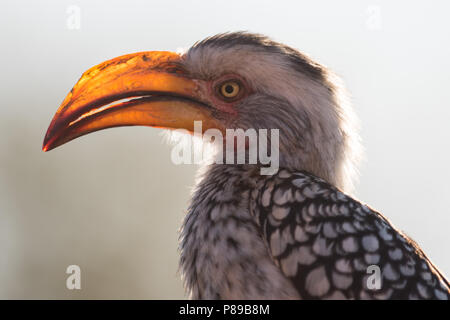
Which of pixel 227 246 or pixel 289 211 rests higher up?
pixel 289 211

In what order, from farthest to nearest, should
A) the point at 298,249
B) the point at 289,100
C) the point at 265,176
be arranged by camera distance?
the point at 289,100 → the point at 265,176 → the point at 298,249

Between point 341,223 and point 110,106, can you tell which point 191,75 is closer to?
point 110,106

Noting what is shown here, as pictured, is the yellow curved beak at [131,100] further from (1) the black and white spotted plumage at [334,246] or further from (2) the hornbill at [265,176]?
(1) the black and white spotted plumage at [334,246]

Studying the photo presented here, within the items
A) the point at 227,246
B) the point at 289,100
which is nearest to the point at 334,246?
the point at 227,246

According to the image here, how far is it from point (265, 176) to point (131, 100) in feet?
2.85

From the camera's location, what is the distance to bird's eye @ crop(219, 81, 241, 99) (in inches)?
124

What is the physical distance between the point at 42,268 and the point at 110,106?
6266 mm

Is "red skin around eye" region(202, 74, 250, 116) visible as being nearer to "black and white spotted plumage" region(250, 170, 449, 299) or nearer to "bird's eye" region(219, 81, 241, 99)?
"bird's eye" region(219, 81, 241, 99)

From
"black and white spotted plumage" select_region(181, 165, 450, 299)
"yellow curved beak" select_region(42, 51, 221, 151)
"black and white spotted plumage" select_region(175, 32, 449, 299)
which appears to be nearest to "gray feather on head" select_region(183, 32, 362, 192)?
"black and white spotted plumage" select_region(175, 32, 449, 299)

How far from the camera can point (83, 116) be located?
3086 millimetres

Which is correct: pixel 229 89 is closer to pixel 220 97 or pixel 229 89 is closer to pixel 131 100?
pixel 220 97

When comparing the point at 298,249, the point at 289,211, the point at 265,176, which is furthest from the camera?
the point at 265,176

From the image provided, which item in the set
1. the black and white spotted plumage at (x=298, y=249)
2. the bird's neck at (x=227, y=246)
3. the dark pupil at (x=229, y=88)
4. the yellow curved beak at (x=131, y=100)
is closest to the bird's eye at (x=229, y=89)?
the dark pupil at (x=229, y=88)

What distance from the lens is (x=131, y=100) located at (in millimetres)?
3133
